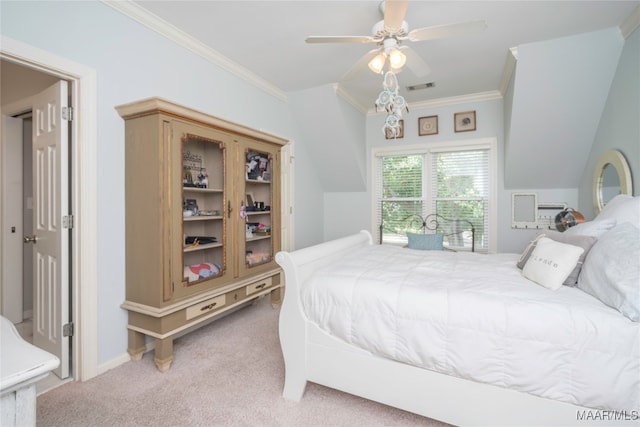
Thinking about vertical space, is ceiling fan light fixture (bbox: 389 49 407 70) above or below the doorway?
above

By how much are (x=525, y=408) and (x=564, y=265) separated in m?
0.72

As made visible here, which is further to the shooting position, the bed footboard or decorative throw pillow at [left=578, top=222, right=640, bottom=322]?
the bed footboard

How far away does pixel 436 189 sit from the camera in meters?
4.44

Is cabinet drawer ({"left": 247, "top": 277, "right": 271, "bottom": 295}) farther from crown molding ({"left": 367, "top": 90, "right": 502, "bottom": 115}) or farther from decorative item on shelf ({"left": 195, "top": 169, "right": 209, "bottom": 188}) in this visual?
crown molding ({"left": 367, "top": 90, "right": 502, "bottom": 115})

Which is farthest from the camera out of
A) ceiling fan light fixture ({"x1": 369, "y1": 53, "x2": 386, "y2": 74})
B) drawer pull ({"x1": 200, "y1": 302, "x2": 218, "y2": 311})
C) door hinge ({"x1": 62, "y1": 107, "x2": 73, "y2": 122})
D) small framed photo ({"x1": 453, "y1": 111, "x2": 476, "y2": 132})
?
small framed photo ({"x1": 453, "y1": 111, "x2": 476, "y2": 132})

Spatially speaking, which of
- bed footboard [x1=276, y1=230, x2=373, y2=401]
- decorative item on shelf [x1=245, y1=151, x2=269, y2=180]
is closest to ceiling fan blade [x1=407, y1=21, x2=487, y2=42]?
bed footboard [x1=276, y1=230, x2=373, y2=401]

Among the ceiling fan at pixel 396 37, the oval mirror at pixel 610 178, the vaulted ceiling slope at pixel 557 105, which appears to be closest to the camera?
the ceiling fan at pixel 396 37

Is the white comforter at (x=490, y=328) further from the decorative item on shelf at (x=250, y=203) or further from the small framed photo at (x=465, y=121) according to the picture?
the small framed photo at (x=465, y=121)

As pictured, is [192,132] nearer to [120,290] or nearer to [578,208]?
[120,290]

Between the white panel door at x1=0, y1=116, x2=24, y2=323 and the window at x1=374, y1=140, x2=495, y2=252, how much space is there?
4.16 metres

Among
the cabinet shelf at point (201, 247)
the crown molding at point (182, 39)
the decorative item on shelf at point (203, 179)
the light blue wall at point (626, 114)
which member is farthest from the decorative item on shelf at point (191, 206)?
the light blue wall at point (626, 114)

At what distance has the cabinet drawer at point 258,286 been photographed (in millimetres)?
2861

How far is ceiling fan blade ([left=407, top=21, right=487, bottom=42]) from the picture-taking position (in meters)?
1.80

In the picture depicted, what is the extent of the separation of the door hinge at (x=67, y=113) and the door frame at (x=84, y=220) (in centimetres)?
4
